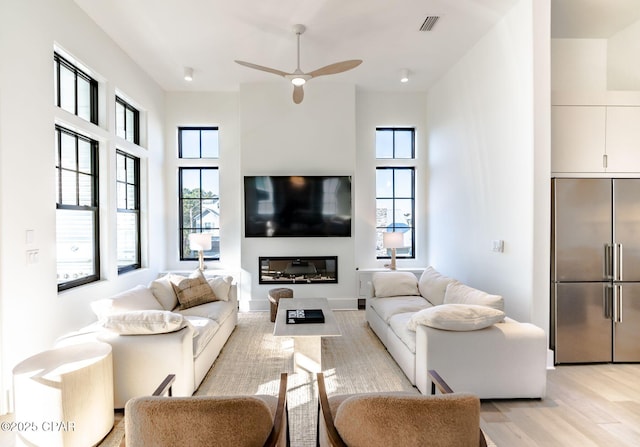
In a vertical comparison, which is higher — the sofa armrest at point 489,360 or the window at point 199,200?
the window at point 199,200

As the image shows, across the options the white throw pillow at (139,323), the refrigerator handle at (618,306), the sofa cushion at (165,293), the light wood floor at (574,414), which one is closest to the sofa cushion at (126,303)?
the sofa cushion at (165,293)

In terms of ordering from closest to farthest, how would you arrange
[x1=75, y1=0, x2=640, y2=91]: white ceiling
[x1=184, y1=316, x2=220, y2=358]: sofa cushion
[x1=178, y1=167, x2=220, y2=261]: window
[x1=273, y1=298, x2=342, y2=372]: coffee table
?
[x1=184, y1=316, x2=220, y2=358]: sofa cushion < [x1=273, y1=298, x2=342, y2=372]: coffee table < [x1=75, y1=0, x2=640, y2=91]: white ceiling < [x1=178, y1=167, x2=220, y2=261]: window

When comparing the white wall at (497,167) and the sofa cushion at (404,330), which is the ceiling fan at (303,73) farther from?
the sofa cushion at (404,330)

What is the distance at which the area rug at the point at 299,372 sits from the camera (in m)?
2.54

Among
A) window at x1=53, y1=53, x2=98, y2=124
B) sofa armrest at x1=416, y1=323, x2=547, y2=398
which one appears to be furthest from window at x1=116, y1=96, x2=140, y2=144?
sofa armrest at x1=416, y1=323, x2=547, y2=398

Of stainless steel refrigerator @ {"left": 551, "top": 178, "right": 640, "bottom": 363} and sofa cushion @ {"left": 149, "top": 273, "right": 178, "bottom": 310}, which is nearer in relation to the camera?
stainless steel refrigerator @ {"left": 551, "top": 178, "right": 640, "bottom": 363}

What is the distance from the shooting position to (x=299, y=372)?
10.4 feet

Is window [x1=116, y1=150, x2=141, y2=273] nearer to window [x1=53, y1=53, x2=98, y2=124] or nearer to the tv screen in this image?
window [x1=53, y1=53, x2=98, y2=124]

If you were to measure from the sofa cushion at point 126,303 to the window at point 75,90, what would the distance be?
192 centimetres

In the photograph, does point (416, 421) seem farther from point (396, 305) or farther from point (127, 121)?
point (127, 121)

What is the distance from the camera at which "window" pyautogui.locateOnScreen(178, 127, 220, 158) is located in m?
5.92

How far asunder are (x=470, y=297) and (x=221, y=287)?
2.80 meters

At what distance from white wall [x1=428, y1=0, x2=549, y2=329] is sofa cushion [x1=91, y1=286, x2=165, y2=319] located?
141 inches

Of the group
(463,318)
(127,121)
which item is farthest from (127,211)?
(463,318)
